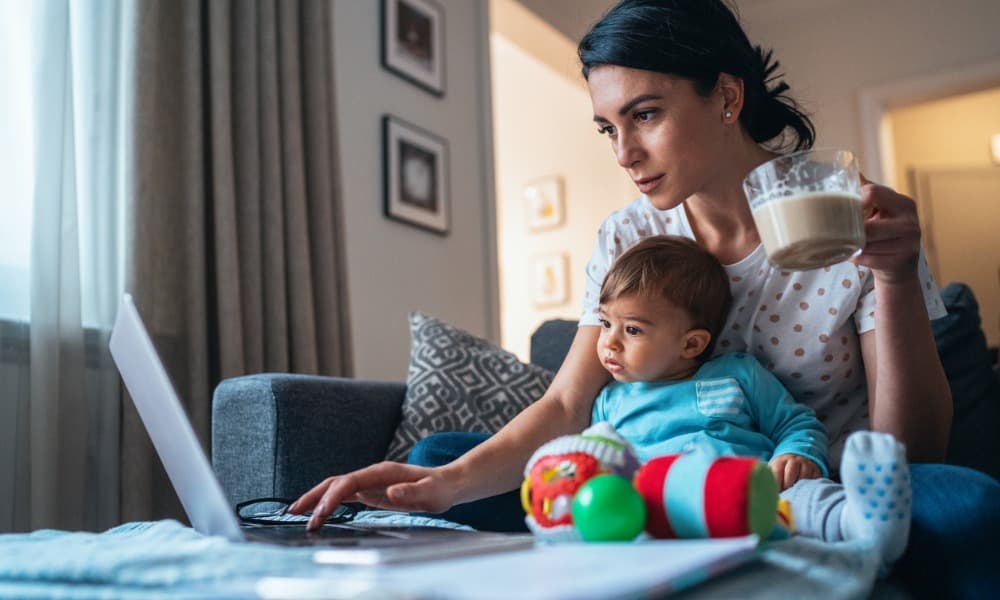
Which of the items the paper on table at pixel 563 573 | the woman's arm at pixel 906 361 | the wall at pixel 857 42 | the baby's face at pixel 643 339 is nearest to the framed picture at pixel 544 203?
the wall at pixel 857 42

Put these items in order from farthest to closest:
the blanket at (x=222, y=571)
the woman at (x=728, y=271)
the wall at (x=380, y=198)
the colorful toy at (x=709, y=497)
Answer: the wall at (x=380, y=198) → the woman at (x=728, y=271) → the colorful toy at (x=709, y=497) → the blanket at (x=222, y=571)

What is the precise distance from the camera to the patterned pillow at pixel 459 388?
1831 mm

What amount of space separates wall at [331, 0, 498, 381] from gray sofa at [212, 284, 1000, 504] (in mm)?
1120

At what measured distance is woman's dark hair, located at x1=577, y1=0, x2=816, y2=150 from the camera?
4.34 feet

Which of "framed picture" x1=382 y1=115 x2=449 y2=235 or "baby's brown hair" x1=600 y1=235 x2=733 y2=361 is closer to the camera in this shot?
"baby's brown hair" x1=600 y1=235 x2=733 y2=361

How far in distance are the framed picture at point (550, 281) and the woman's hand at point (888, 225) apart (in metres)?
4.46

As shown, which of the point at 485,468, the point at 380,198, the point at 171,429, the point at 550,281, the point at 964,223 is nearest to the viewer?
the point at 171,429

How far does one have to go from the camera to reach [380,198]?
3.15 m

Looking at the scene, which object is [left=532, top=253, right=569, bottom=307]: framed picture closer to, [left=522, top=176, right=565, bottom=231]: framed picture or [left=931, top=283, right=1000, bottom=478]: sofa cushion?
[left=522, top=176, right=565, bottom=231]: framed picture

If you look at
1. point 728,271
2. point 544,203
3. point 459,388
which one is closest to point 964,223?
point 544,203

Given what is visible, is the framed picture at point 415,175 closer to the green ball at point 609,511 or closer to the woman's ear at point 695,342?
the woman's ear at point 695,342

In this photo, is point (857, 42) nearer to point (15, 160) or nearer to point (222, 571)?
point (15, 160)

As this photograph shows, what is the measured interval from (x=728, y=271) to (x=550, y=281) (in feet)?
13.6

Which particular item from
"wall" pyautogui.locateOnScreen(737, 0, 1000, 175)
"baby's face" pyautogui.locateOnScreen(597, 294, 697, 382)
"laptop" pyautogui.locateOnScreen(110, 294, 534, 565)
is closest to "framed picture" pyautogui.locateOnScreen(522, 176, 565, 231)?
"wall" pyautogui.locateOnScreen(737, 0, 1000, 175)
